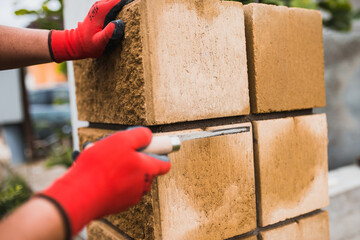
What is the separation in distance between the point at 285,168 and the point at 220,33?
28.1 inches

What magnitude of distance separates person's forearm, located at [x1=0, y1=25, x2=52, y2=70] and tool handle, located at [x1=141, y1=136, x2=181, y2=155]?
0.72 m

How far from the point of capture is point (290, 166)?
→ 4.97 ft

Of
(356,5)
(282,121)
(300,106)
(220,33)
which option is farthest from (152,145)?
(356,5)

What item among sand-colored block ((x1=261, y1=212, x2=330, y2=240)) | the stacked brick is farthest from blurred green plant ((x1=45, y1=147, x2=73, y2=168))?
sand-colored block ((x1=261, y1=212, x2=330, y2=240))

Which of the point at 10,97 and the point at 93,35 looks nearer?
the point at 93,35

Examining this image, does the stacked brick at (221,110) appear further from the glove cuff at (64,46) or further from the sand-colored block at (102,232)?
the glove cuff at (64,46)

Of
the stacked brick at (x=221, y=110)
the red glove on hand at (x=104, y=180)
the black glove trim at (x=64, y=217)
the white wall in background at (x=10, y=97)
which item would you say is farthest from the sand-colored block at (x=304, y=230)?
the white wall in background at (x=10, y=97)

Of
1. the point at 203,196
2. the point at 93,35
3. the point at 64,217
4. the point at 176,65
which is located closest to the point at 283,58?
the point at 176,65

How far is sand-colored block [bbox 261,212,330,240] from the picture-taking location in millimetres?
1501

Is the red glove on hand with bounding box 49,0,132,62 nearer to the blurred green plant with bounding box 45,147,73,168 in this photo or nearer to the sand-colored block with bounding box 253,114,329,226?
the sand-colored block with bounding box 253,114,329,226

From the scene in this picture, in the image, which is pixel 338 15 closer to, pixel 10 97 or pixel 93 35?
pixel 93 35

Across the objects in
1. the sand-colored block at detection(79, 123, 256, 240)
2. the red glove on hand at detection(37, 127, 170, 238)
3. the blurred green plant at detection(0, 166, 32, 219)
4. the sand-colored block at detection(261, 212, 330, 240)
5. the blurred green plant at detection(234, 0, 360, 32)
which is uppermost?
the blurred green plant at detection(234, 0, 360, 32)

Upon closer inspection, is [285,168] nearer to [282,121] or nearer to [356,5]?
[282,121]

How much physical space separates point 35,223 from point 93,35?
0.80m
